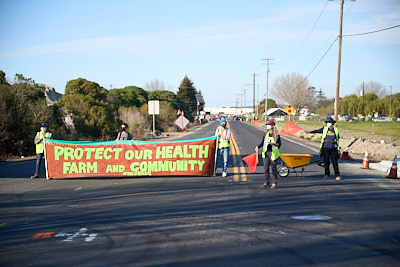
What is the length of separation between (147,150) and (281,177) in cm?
439

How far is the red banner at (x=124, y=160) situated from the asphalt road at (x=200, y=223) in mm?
987

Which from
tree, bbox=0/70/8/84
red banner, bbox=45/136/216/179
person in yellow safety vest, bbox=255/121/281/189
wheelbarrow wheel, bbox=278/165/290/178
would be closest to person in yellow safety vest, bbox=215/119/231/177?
red banner, bbox=45/136/216/179

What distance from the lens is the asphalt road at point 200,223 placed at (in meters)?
5.84

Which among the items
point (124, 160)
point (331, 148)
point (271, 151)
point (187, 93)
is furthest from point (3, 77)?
point (187, 93)

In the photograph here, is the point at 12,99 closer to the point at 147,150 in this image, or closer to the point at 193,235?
the point at 147,150

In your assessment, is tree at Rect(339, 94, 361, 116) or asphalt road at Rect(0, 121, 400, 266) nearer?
asphalt road at Rect(0, 121, 400, 266)

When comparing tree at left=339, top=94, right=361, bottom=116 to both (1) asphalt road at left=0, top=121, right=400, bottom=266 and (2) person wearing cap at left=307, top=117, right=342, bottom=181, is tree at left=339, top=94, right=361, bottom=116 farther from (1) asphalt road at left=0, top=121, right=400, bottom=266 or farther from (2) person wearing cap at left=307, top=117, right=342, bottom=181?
(1) asphalt road at left=0, top=121, right=400, bottom=266

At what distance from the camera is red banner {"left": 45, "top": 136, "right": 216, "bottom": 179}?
45.2 feet

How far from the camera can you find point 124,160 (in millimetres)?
13836

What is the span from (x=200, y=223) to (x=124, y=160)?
6655mm

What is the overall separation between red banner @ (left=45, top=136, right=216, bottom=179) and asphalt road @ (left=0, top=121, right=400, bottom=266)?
38.9 inches

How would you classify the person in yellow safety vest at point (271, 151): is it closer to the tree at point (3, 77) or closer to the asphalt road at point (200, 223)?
the asphalt road at point (200, 223)

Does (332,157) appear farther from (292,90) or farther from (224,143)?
(292,90)

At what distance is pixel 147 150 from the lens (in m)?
13.9
